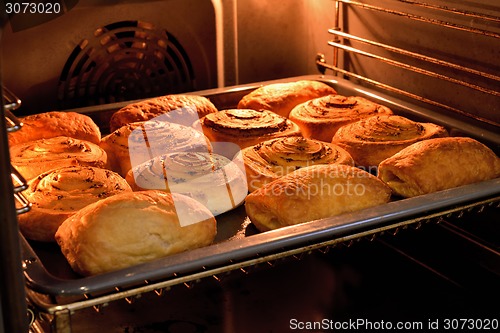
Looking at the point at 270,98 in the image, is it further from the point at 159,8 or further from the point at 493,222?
the point at 493,222

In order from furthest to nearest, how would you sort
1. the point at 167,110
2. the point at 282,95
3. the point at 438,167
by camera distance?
the point at 282,95 < the point at 167,110 < the point at 438,167

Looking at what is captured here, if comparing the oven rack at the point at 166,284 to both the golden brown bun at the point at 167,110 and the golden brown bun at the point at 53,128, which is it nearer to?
the golden brown bun at the point at 53,128

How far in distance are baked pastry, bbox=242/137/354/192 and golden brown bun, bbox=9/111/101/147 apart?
1.71 feet

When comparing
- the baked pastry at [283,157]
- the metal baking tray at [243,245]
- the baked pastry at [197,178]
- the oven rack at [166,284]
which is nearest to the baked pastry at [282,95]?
the baked pastry at [283,157]

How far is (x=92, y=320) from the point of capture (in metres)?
1.88

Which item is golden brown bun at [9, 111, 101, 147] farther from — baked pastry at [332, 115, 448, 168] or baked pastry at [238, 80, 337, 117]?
baked pastry at [332, 115, 448, 168]

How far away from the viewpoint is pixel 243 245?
1419 mm

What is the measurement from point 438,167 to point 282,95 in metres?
0.77

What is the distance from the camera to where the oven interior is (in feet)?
6.26

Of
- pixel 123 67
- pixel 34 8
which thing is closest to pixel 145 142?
pixel 123 67

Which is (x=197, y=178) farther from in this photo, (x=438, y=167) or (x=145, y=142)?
(x=438, y=167)

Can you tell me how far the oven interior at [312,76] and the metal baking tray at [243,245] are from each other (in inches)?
0.4

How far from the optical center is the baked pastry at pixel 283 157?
189 centimetres

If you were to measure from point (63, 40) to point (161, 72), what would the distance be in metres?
0.38
